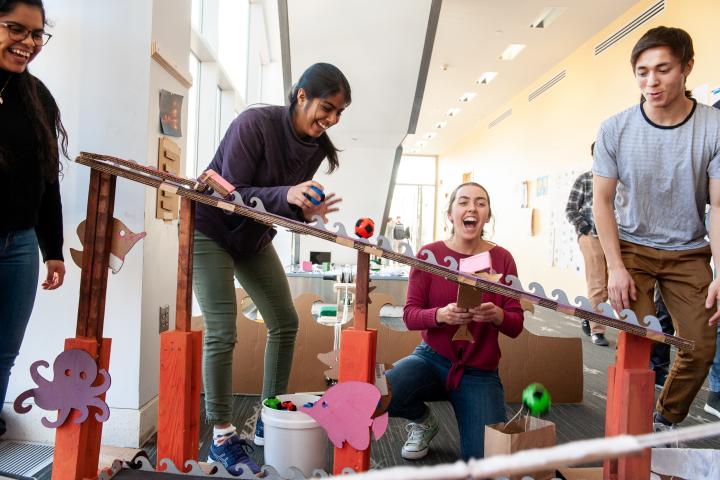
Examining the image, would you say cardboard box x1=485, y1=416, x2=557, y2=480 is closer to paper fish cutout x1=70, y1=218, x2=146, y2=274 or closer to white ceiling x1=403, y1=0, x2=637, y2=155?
paper fish cutout x1=70, y1=218, x2=146, y2=274

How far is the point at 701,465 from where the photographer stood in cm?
120

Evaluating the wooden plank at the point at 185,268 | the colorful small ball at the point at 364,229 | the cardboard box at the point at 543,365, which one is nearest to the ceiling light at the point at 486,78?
the cardboard box at the point at 543,365

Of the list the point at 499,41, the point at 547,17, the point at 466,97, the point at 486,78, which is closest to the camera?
the point at 547,17

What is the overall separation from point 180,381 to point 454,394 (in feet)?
2.79

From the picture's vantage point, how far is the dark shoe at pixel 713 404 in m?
2.47

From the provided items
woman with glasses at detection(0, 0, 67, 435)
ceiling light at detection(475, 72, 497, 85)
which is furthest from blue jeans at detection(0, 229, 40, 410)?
ceiling light at detection(475, 72, 497, 85)

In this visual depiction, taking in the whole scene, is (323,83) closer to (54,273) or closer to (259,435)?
(54,273)

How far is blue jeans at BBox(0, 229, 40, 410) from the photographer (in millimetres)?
1237

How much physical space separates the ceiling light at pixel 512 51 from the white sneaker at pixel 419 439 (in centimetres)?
587

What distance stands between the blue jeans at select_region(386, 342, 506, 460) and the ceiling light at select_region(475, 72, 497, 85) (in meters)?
6.94

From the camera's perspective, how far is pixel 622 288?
149 cm

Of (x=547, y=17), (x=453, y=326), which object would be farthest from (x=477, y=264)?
(x=547, y=17)

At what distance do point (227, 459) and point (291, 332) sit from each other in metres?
0.44

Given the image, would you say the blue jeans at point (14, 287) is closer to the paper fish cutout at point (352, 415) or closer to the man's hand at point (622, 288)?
the paper fish cutout at point (352, 415)
